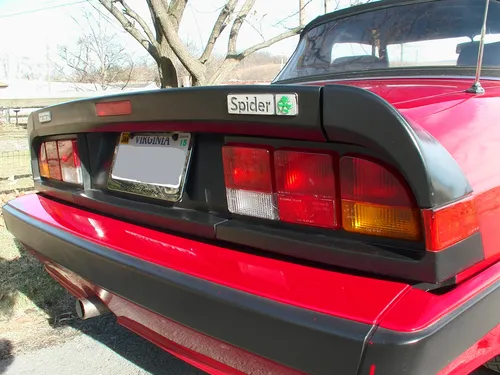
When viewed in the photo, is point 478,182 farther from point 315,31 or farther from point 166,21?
point 166,21

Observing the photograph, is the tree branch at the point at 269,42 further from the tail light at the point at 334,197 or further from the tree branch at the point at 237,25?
the tail light at the point at 334,197

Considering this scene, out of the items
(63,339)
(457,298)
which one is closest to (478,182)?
(457,298)

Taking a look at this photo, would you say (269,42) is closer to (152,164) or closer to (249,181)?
(152,164)

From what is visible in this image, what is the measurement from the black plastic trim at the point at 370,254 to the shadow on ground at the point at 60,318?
1.26 metres

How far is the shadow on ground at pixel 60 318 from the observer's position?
8.52 ft

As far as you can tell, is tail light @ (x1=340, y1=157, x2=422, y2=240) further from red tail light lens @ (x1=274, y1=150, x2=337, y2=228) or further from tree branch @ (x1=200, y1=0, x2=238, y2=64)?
tree branch @ (x1=200, y1=0, x2=238, y2=64)

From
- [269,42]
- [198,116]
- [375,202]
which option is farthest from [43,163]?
[269,42]

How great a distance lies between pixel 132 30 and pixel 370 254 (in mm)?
7301

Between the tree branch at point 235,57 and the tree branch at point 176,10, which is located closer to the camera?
the tree branch at point 176,10

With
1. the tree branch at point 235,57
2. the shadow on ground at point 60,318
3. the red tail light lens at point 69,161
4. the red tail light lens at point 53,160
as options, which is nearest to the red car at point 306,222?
the red tail light lens at point 69,161

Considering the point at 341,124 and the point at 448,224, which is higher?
the point at 341,124

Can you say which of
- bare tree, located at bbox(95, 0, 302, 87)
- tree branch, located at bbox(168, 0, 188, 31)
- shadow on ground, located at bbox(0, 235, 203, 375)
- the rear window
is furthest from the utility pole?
shadow on ground, located at bbox(0, 235, 203, 375)

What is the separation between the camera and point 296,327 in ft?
4.13

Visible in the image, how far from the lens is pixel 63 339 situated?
280 cm
